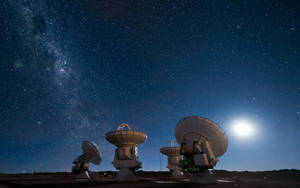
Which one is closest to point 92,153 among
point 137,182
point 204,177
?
point 137,182

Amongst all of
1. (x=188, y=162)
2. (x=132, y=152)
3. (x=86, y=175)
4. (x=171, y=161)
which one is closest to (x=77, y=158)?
(x=86, y=175)

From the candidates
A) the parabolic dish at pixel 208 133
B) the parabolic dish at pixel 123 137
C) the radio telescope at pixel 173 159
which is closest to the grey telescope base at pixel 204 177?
the parabolic dish at pixel 208 133

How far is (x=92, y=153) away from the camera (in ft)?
115

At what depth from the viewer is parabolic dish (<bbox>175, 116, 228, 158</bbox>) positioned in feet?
78.3

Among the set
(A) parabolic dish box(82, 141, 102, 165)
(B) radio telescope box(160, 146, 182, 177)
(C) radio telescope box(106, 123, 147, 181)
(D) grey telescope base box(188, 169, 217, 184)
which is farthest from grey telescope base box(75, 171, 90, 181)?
(D) grey telescope base box(188, 169, 217, 184)

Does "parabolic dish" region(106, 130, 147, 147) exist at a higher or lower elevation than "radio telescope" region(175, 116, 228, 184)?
higher

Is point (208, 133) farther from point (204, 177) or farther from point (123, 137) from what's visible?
point (123, 137)

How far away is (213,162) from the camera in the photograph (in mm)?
22781

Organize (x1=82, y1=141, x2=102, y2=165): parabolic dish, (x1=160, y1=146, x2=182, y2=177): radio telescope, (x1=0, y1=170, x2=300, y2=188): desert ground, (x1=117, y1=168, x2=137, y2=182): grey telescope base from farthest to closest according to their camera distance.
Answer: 1. (x1=160, y1=146, x2=182, y2=177): radio telescope
2. (x1=82, y1=141, x2=102, y2=165): parabolic dish
3. (x1=117, y1=168, x2=137, y2=182): grey telescope base
4. (x1=0, y1=170, x2=300, y2=188): desert ground

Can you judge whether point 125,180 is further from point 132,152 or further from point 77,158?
point 77,158

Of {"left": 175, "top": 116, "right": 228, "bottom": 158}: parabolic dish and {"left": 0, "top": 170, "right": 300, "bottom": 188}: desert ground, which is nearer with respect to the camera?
{"left": 0, "top": 170, "right": 300, "bottom": 188}: desert ground

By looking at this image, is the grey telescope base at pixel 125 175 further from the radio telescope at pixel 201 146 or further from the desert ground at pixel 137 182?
the radio telescope at pixel 201 146

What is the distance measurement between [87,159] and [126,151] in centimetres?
996

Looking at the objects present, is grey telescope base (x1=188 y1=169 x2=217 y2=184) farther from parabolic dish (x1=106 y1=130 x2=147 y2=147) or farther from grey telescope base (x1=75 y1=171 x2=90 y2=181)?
grey telescope base (x1=75 y1=171 x2=90 y2=181)
